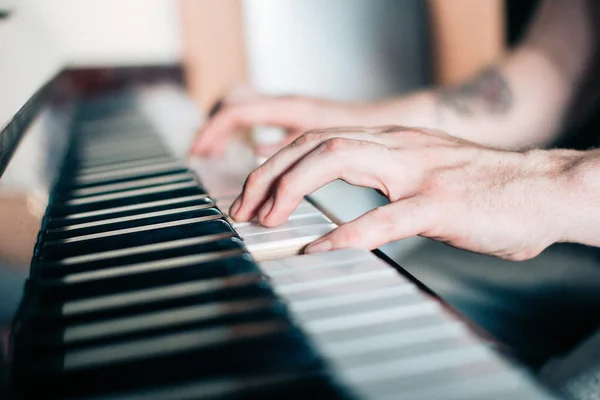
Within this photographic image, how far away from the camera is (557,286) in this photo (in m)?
0.99

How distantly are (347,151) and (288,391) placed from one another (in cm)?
31

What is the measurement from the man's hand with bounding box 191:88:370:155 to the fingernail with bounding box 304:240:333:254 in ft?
1.35

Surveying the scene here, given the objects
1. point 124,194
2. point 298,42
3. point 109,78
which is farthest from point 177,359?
point 298,42

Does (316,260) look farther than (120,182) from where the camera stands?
No

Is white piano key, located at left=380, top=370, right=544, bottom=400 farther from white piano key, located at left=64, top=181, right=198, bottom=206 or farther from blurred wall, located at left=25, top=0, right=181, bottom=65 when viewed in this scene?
blurred wall, located at left=25, top=0, right=181, bottom=65

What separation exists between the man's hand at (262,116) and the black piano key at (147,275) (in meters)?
0.45

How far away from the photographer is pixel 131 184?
28.2 inches

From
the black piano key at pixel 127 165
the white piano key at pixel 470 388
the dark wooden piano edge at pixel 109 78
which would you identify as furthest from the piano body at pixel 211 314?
the dark wooden piano edge at pixel 109 78

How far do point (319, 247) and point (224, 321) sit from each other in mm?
143

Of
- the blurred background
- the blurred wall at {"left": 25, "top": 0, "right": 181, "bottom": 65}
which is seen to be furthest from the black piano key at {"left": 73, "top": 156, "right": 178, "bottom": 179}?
the blurred wall at {"left": 25, "top": 0, "right": 181, "bottom": 65}

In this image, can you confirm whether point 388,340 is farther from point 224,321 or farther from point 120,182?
point 120,182

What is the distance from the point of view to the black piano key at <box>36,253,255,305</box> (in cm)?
44

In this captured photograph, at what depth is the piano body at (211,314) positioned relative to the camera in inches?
12.9

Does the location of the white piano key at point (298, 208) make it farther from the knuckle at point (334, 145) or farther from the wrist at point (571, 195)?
the wrist at point (571, 195)
